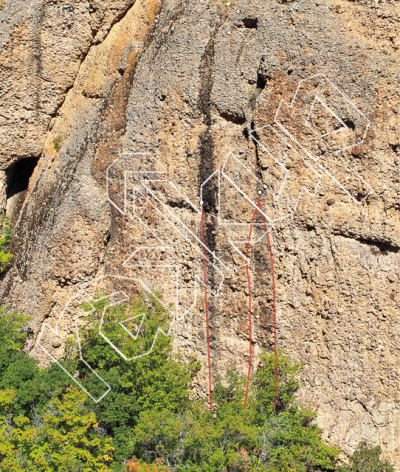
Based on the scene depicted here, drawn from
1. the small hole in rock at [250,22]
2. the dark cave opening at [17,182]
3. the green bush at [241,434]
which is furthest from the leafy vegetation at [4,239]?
the small hole in rock at [250,22]

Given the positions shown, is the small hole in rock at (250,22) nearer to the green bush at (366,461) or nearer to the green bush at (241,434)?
the green bush at (241,434)

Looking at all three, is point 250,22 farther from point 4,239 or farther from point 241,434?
point 241,434

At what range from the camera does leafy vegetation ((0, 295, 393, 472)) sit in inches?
484

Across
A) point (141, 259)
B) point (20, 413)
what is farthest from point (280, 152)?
point (20, 413)

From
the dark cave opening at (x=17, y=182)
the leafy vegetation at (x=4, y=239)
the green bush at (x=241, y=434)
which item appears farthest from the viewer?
the dark cave opening at (x=17, y=182)

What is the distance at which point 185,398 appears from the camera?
44.4ft

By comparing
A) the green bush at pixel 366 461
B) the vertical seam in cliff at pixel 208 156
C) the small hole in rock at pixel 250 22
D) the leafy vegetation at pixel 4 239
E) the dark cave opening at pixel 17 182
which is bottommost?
the green bush at pixel 366 461

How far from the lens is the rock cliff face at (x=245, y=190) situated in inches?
501

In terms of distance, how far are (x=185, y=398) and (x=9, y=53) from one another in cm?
1001

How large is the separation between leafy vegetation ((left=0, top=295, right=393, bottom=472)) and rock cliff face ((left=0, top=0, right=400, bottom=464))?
0.50m

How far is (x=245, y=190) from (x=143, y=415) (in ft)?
18.2

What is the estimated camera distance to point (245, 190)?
1327cm

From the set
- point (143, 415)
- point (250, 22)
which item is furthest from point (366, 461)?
point (250, 22)

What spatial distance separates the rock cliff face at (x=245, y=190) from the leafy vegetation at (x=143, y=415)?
19.5 inches
